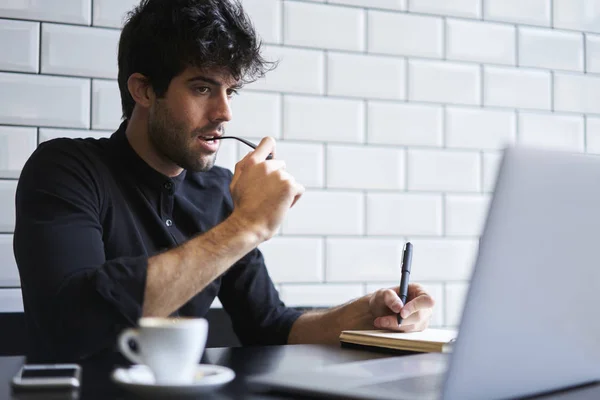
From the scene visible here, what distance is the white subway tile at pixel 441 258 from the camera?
2114mm

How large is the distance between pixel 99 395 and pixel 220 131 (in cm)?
96

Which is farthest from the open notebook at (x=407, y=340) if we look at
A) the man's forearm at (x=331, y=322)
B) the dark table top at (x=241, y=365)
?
the man's forearm at (x=331, y=322)

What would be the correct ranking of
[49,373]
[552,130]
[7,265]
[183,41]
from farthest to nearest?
[552,130] < [7,265] < [183,41] < [49,373]

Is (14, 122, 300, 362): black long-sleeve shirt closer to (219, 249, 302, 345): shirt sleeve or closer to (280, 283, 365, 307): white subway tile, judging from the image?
(219, 249, 302, 345): shirt sleeve

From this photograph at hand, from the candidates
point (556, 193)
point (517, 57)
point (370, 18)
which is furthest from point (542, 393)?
point (517, 57)

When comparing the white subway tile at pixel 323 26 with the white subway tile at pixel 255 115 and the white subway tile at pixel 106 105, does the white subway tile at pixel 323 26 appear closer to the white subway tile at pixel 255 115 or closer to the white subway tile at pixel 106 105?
the white subway tile at pixel 255 115

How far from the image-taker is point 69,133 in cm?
179

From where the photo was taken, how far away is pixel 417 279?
6.91 feet

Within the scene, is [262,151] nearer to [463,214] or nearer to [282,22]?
[282,22]

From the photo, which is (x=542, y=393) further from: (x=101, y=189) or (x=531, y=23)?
(x=531, y=23)

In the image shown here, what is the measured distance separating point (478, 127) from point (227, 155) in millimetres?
736

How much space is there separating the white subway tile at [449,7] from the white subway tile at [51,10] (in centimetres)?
85

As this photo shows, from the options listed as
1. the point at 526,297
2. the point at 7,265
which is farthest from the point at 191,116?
the point at 526,297

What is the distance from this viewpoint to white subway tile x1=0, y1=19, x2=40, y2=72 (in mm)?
1733
